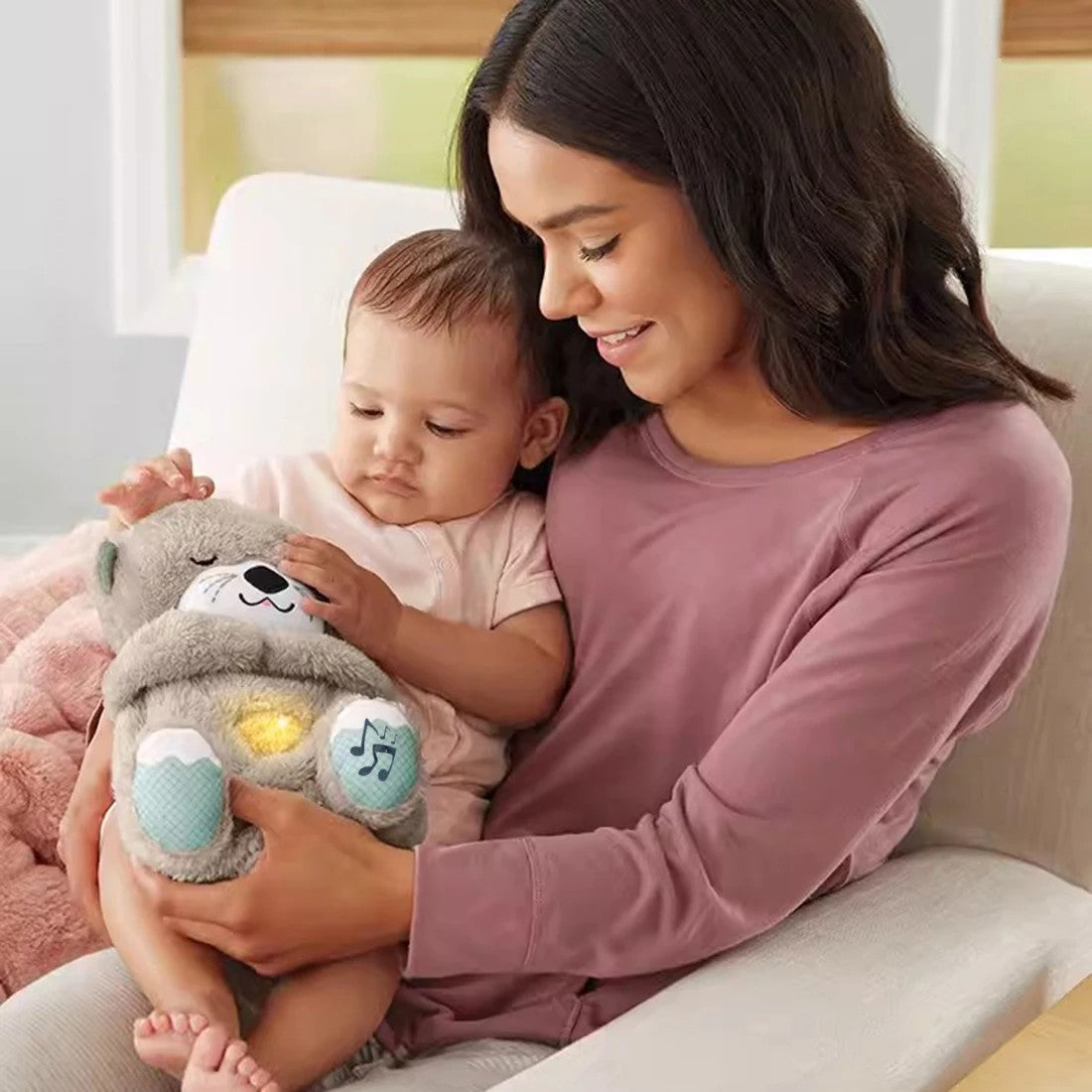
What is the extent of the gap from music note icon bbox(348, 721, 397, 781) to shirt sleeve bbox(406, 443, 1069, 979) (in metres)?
0.06

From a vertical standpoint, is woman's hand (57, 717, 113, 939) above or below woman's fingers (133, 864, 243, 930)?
below

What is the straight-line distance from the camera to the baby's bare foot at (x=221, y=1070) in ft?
3.52

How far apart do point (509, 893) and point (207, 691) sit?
220 millimetres

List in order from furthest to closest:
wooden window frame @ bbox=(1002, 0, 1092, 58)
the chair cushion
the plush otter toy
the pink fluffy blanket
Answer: wooden window frame @ bbox=(1002, 0, 1092, 58)
the pink fluffy blanket
the plush otter toy
the chair cushion

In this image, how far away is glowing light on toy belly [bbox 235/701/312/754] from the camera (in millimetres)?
1181

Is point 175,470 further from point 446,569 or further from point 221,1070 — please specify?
point 221,1070

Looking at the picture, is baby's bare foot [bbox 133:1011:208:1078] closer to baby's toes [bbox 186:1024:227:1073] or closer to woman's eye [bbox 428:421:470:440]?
baby's toes [bbox 186:1024:227:1073]

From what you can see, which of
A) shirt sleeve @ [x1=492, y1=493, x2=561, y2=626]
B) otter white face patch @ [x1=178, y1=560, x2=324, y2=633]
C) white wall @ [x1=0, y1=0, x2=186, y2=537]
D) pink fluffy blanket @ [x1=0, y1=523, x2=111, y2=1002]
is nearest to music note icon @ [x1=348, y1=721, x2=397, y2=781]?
otter white face patch @ [x1=178, y1=560, x2=324, y2=633]

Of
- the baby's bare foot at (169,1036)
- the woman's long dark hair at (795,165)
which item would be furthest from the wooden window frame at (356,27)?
the baby's bare foot at (169,1036)

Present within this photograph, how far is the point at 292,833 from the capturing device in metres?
1.14

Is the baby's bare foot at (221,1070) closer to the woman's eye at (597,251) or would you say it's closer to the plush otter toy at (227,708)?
the plush otter toy at (227,708)

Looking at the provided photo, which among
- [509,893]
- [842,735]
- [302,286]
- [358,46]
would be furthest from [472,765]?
[358,46]

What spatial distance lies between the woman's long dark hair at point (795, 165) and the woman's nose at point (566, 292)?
9 cm

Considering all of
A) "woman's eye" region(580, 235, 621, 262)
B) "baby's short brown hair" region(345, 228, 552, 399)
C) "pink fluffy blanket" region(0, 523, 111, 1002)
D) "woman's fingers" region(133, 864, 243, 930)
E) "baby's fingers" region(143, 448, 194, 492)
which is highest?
"woman's eye" region(580, 235, 621, 262)
